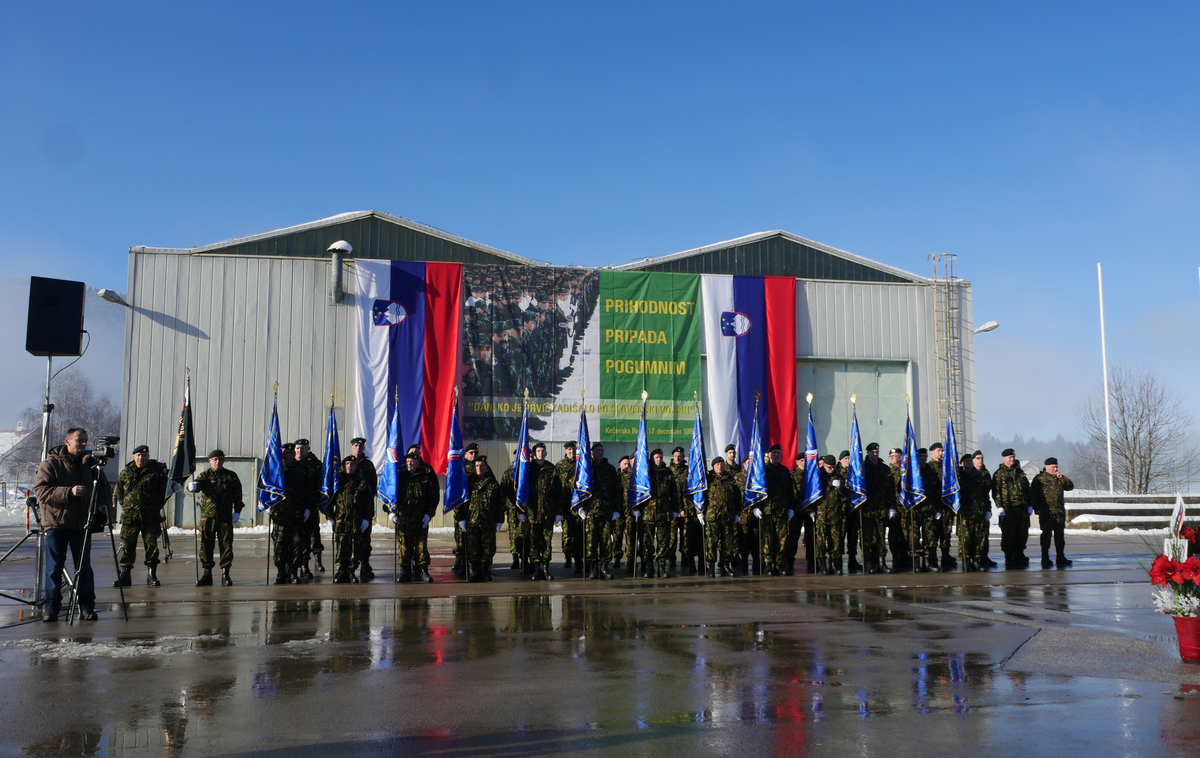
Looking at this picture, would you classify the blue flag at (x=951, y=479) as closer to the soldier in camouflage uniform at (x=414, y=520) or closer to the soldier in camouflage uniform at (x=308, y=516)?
the soldier in camouflage uniform at (x=414, y=520)

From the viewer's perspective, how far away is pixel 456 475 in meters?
13.5

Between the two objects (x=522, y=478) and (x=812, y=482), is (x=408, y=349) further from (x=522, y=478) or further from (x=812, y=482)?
(x=812, y=482)

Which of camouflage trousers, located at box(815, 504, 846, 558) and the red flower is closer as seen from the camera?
the red flower

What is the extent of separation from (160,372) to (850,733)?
25.7 metres

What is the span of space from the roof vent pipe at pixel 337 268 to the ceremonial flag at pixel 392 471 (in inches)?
553

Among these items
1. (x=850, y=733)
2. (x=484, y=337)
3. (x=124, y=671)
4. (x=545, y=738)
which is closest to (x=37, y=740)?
(x=124, y=671)

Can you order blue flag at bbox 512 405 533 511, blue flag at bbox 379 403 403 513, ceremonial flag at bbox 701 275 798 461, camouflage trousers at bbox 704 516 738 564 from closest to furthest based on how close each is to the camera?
1. blue flag at bbox 379 403 403 513
2. blue flag at bbox 512 405 533 511
3. camouflage trousers at bbox 704 516 738 564
4. ceremonial flag at bbox 701 275 798 461

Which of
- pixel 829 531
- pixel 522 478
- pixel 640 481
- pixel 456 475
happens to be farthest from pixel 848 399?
pixel 456 475

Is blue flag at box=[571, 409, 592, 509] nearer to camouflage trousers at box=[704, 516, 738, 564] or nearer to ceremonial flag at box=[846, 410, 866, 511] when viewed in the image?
camouflage trousers at box=[704, 516, 738, 564]

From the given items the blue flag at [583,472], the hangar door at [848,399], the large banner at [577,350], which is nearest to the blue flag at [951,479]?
the blue flag at [583,472]

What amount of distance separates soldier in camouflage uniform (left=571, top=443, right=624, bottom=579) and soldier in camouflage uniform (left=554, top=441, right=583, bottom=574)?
0.16 metres

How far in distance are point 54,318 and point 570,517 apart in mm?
7453

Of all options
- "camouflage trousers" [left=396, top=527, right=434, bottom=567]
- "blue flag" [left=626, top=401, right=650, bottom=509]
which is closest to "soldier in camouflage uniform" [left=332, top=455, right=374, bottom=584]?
"camouflage trousers" [left=396, top=527, right=434, bottom=567]

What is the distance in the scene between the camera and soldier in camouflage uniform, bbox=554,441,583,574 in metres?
13.8
